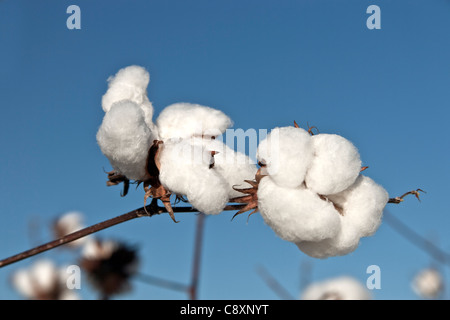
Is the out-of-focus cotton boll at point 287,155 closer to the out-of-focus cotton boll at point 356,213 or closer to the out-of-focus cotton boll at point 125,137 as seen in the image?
the out-of-focus cotton boll at point 356,213

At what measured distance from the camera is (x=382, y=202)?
138cm

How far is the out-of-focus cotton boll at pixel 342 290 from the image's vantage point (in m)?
1.89

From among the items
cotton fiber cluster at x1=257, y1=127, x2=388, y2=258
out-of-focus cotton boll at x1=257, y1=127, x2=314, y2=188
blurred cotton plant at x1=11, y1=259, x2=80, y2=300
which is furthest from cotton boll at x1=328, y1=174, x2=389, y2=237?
blurred cotton plant at x1=11, y1=259, x2=80, y2=300

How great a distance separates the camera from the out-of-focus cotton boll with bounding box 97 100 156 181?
131 cm

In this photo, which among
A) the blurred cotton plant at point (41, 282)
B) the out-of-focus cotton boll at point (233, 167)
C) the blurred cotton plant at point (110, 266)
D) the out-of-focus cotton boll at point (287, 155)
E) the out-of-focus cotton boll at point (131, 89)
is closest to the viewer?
the out-of-focus cotton boll at point (287, 155)

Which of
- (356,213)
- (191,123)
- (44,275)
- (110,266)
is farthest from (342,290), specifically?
(44,275)

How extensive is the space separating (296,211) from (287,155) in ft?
0.46

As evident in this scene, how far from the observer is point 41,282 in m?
5.06

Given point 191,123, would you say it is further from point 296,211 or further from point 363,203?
point 363,203

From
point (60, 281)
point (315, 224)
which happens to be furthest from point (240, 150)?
point (60, 281)

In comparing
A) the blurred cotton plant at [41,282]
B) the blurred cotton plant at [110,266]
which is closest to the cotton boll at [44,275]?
the blurred cotton plant at [41,282]
